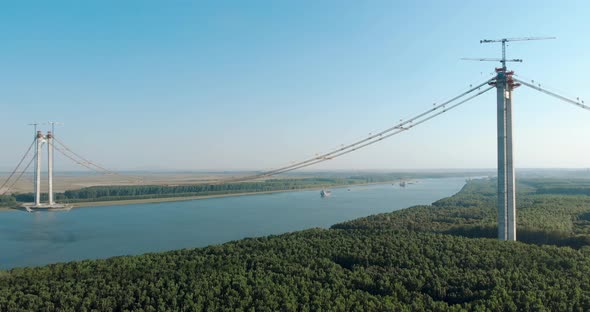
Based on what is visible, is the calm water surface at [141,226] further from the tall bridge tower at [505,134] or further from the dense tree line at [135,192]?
the tall bridge tower at [505,134]

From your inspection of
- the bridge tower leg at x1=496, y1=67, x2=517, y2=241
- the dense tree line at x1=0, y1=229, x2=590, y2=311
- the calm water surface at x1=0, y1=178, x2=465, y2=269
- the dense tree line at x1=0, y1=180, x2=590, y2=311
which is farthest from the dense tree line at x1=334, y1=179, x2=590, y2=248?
the bridge tower leg at x1=496, y1=67, x2=517, y2=241

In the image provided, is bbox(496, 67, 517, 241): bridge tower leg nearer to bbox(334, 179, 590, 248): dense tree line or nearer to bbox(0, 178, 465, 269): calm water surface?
bbox(334, 179, 590, 248): dense tree line

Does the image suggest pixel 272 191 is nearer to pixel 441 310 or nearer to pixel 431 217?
pixel 431 217

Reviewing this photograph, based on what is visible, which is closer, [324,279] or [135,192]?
[324,279]

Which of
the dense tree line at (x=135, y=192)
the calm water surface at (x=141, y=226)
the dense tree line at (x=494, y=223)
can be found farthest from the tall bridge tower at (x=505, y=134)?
the dense tree line at (x=135, y=192)

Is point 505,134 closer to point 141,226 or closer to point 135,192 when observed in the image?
point 141,226

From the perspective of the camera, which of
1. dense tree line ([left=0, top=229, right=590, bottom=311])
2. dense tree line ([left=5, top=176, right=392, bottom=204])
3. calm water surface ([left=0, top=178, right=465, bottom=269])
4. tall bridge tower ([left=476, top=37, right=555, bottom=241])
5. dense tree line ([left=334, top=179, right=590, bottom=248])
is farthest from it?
dense tree line ([left=5, top=176, right=392, bottom=204])

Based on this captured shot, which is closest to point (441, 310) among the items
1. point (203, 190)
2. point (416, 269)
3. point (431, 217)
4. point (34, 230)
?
point (416, 269)

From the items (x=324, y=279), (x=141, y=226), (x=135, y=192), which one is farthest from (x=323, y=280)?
(x=135, y=192)
